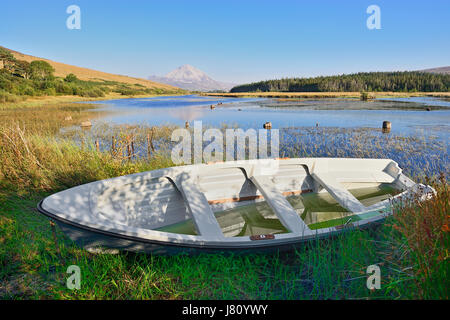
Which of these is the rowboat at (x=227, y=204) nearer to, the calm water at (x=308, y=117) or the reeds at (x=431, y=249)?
the reeds at (x=431, y=249)

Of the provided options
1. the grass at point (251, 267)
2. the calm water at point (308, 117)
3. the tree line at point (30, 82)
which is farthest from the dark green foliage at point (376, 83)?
the grass at point (251, 267)

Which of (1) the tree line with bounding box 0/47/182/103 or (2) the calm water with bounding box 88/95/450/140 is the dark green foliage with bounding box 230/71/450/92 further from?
(1) the tree line with bounding box 0/47/182/103

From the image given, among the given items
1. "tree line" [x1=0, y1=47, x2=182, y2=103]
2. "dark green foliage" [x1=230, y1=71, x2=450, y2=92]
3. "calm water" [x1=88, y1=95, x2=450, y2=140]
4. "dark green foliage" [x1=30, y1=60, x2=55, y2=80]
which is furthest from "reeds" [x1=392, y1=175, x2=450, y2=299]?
"dark green foliage" [x1=230, y1=71, x2=450, y2=92]

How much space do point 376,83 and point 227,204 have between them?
9075 cm

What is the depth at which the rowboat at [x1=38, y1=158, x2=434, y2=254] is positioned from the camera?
3.36 m

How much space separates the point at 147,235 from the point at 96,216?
3.21 ft

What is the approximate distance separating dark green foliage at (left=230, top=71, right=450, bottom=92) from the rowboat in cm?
8203

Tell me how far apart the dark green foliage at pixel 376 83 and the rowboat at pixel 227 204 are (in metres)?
82.0

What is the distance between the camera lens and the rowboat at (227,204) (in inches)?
132

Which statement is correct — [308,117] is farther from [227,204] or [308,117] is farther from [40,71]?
[40,71]

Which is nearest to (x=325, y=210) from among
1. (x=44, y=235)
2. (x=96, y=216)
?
(x=96, y=216)

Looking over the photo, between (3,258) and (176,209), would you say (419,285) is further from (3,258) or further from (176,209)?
(3,258)

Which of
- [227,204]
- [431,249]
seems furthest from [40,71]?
[431,249]

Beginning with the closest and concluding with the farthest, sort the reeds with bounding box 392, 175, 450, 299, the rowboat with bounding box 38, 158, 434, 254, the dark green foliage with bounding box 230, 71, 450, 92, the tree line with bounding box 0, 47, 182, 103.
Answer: the reeds with bounding box 392, 175, 450, 299, the rowboat with bounding box 38, 158, 434, 254, the tree line with bounding box 0, 47, 182, 103, the dark green foliage with bounding box 230, 71, 450, 92
